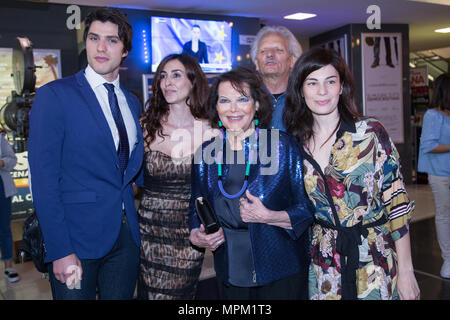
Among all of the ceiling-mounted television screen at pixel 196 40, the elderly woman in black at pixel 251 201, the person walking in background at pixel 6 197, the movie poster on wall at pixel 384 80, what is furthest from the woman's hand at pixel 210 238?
the movie poster on wall at pixel 384 80

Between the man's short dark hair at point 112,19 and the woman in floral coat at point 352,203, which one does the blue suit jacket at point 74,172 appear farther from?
the woman in floral coat at point 352,203

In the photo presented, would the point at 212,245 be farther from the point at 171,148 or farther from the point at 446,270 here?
the point at 446,270

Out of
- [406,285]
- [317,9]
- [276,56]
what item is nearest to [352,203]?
[406,285]

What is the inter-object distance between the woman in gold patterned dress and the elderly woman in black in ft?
1.10

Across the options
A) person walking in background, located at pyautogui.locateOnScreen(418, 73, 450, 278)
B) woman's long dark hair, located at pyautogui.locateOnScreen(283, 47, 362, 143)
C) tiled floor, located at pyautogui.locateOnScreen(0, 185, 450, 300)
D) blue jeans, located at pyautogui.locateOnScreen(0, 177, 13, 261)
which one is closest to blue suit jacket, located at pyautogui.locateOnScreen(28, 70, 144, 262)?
woman's long dark hair, located at pyautogui.locateOnScreen(283, 47, 362, 143)

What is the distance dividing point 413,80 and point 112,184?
441 inches

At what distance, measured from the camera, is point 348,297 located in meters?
1.65

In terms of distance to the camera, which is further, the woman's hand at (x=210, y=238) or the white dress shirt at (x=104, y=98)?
the white dress shirt at (x=104, y=98)

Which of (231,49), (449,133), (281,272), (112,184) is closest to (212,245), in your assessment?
(281,272)

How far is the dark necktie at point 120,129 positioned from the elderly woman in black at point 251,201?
13.1 inches

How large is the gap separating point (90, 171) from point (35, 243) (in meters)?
0.39

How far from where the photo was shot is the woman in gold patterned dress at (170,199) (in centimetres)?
219

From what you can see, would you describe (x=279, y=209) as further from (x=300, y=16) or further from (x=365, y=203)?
(x=300, y=16)

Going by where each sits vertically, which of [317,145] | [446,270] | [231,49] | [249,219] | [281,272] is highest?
[231,49]
